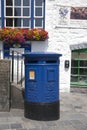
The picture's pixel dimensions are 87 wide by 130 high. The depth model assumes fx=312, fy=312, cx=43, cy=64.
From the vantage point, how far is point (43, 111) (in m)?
7.12

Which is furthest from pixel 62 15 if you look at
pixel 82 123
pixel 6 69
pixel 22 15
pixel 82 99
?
pixel 82 123

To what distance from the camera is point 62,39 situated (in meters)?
12.2

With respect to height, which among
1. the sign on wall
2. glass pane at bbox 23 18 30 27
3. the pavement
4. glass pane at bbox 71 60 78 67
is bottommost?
the pavement

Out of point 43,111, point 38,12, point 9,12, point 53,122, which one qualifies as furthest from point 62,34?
point 53,122

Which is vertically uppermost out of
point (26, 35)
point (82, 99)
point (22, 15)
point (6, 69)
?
point (22, 15)

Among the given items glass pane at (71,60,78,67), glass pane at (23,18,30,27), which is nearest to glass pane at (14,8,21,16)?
glass pane at (23,18,30,27)

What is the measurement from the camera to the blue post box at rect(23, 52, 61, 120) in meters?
7.07

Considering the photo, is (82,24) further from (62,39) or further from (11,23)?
(11,23)

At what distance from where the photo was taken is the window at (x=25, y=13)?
1225cm

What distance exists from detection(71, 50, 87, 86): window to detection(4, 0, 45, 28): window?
190 centimetres

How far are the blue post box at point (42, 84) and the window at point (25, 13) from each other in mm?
5343

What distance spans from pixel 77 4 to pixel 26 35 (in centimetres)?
236

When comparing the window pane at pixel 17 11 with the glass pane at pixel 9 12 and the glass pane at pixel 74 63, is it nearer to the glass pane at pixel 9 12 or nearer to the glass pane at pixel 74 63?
the glass pane at pixel 9 12

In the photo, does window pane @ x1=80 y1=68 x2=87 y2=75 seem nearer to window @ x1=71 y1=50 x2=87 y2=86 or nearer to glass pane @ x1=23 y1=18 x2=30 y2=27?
window @ x1=71 y1=50 x2=87 y2=86
